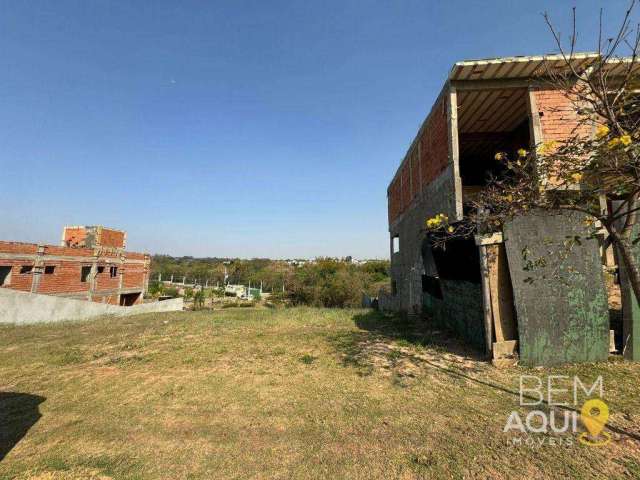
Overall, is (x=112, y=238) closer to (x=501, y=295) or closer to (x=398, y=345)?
(x=398, y=345)

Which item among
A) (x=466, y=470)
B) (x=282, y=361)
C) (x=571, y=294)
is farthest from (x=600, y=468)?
(x=282, y=361)

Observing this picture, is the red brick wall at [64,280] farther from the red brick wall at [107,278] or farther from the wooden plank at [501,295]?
the wooden plank at [501,295]

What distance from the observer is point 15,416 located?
427 centimetres

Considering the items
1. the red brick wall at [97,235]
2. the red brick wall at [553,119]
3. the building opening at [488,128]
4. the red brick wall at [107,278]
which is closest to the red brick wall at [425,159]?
the building opening at [488,128]

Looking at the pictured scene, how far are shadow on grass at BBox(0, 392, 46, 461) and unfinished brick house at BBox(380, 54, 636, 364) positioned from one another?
665 centimetres

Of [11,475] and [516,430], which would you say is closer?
[11,475]

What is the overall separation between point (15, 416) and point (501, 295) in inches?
323

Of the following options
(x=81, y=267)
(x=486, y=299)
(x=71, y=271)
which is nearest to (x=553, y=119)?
(x=486, y=299)

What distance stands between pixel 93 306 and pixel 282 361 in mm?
15352

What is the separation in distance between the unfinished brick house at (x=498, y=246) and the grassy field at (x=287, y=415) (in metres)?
0.60

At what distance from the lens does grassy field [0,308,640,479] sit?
9.59 ft

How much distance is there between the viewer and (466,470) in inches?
109

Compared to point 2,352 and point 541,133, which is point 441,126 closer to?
point 541,133

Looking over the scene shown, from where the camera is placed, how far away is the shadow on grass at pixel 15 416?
362cm
